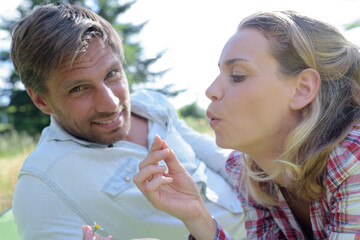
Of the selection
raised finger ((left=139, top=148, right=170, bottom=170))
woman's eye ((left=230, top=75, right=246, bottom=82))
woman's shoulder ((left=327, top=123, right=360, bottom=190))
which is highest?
woman's eye ((left=230, top=75, right=246, bottom=82))

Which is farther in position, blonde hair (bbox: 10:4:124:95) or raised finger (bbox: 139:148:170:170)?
blonde hair (bbox: 10:4:124:95)

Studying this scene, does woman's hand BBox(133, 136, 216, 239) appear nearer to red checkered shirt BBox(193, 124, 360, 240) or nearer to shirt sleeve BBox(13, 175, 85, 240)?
red checkered shirt BBox(193, 124, 360, 240)

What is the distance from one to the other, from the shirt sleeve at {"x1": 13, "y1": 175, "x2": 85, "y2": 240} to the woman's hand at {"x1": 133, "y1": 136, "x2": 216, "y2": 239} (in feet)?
1.69

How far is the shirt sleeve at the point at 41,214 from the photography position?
176cm

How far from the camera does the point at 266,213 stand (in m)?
1.90

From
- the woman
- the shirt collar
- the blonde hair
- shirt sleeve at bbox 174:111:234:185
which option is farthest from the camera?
Answer: shirt sleeve at bbox 174:111:234:185

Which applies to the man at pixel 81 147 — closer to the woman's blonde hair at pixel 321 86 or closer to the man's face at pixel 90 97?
the man's face at pixel 90 97

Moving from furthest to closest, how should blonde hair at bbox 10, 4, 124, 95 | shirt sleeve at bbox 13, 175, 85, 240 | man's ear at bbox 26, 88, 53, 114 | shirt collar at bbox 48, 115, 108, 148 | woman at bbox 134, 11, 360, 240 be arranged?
man's ear at bbox 26, 88, 53, 114 < shirt collar at bbox 48, 115, 108, 148 < blonde hair at bbox 10, 4, 124, 95 < shirt sleeve at bbox 13, 175, 85, 240 < woman at bbox 134, 11, 360, 240

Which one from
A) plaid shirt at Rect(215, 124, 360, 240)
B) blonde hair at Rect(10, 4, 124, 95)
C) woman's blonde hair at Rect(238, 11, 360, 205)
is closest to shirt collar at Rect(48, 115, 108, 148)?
blonde hair at Rect(10, 4, 124, 95)

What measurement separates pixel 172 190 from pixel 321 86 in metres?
0.80

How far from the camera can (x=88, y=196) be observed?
6.31 ft

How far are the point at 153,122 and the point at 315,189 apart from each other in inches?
51.7

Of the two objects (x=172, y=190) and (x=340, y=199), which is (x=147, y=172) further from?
(x=340, y=199)

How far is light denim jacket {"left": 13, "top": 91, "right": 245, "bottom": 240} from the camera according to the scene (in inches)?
71.7
